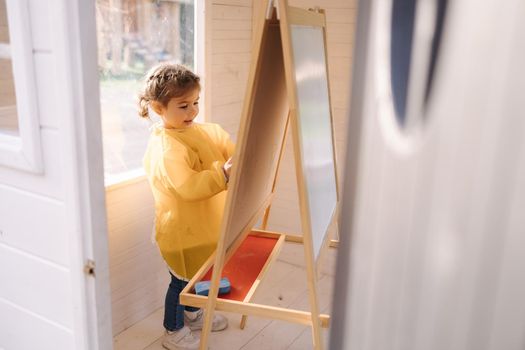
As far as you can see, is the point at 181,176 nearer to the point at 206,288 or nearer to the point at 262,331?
the point at 206,288

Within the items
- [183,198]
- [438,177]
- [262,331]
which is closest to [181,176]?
[183,198]

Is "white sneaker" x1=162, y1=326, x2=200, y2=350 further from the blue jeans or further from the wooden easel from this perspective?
the wooden easel

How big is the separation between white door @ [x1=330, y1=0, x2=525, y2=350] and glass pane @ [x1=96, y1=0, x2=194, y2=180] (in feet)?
5.26

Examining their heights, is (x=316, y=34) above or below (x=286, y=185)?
above

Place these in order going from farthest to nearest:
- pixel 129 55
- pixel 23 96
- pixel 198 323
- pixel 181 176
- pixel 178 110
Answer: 1. pixel 198 323
2. pixel 129 55
3. pixel 178 110
4. pixel 181 176
5. pixel 23 96

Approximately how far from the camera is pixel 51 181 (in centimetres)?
111

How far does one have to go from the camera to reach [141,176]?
2.04 meters

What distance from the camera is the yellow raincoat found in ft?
5.65

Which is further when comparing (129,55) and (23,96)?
(129,55)

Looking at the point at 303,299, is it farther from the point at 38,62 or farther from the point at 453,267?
the point at 453,267

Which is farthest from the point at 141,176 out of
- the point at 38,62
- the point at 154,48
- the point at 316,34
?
the point at 38,62

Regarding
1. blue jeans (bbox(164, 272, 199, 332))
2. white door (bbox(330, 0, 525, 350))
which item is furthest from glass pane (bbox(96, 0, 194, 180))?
white door (bbox(330, 0, 525, 350))

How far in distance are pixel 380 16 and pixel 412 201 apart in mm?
161

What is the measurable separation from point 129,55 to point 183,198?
66 cm
